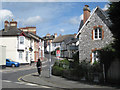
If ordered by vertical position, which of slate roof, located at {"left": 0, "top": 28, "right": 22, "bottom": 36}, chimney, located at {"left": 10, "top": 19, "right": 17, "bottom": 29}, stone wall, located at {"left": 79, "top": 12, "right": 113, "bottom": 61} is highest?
chimney, located at {"left": 10, "top": 19, "right": 17, "bottom": 29}

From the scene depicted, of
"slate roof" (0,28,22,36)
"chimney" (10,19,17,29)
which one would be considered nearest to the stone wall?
"slate roof" (0,28,22,36)

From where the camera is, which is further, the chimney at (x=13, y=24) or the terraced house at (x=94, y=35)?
the chimney at (x=13, y=24)

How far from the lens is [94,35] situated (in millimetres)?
21062

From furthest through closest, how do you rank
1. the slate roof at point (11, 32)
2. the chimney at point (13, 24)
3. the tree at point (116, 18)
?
the chimney at point (13, 24), the slate roof at point (11, 32), the tree at point (116, 18)

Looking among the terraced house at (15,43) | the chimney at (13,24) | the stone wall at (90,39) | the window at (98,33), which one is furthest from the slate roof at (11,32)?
the window at (98,33)

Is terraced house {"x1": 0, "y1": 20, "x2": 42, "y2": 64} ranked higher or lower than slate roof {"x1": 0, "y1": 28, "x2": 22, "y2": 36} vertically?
lower

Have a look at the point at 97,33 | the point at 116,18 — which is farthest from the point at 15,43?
the point at 116,18

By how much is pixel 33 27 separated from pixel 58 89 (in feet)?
131

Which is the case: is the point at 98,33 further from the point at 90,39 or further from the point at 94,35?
the point at 90,39

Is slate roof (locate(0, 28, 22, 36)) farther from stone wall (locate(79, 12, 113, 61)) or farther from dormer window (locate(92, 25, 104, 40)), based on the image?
dormer window (locate(92, 25, 104, 40))

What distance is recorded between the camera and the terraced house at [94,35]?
66.8 ft

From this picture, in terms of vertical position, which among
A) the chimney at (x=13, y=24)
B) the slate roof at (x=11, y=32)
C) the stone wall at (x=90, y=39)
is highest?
the chimney at (x=13, y=24)

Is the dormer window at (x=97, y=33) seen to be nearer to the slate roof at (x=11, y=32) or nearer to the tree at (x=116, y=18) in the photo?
the tree at (x=116, y=18)

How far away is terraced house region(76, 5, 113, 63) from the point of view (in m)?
20.4
